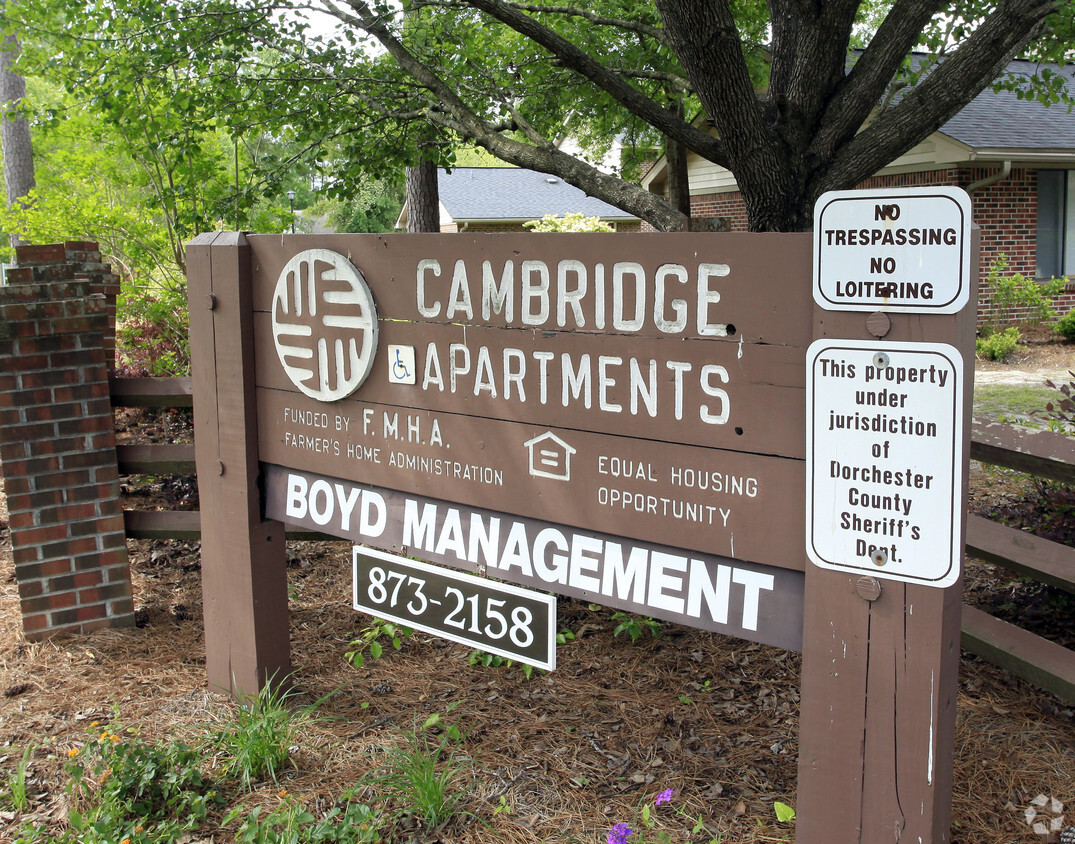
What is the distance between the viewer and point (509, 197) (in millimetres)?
32594

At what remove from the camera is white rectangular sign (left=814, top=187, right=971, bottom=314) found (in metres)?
1.77

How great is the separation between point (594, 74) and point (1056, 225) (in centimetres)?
1172

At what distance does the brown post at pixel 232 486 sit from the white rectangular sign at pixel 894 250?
2140mm

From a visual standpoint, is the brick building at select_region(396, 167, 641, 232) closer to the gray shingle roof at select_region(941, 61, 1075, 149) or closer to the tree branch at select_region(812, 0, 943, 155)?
the gray shingle roof at select_region(941, 61, 1075, 149)

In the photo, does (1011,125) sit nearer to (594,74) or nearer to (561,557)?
(594,74)

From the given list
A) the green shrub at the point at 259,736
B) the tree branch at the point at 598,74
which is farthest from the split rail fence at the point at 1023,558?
the tree branch at the point at 598,74

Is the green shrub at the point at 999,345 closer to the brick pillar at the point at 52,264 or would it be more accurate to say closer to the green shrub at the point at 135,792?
the brick pillar at the point at 52,264

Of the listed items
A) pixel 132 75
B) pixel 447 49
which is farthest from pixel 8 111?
pixel 447 49

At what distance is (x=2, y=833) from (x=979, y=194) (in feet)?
46.9

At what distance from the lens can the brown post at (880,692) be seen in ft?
6.24

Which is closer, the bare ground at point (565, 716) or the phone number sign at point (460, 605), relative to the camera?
the phone number sign at point (460, 605)

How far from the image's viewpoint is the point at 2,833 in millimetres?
2715

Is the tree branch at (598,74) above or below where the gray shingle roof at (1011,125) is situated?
below

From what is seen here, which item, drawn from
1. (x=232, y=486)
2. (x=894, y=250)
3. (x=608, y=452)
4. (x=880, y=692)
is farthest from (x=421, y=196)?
(x=880, y=692)
